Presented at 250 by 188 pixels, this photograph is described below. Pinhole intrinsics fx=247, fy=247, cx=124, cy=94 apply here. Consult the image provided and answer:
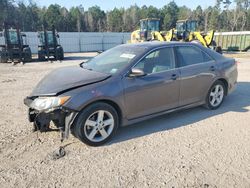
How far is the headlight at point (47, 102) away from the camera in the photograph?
11.7 feet

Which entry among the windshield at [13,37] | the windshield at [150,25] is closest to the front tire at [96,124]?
the windshield at [13,37]

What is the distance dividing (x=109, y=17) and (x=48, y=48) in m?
59.2

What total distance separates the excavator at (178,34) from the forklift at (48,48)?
7.50m

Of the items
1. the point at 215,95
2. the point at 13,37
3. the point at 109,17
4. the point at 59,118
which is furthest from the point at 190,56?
the point at 109,17

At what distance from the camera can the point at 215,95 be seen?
5.56 m

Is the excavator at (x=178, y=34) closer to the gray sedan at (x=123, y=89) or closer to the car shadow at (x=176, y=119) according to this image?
the car shadow at (x=176, y=119)

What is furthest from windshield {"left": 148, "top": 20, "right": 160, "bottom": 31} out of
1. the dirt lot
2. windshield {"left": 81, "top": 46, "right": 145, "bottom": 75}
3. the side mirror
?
the side mirror

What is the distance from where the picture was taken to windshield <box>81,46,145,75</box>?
4.29 meters

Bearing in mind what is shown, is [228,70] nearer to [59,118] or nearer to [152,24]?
[59,118]

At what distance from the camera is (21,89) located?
314 inches

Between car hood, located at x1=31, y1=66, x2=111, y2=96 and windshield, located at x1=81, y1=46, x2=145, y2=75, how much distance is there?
22 cm

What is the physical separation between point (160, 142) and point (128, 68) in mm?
1323

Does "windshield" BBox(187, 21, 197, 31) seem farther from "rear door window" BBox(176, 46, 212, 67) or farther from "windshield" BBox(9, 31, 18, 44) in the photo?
"rear door window" BBox(176, 46, 212, 67)

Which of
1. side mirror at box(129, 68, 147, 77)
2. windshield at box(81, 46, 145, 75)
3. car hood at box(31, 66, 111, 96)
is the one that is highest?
windshield at box(81, 46, 145, 75)
